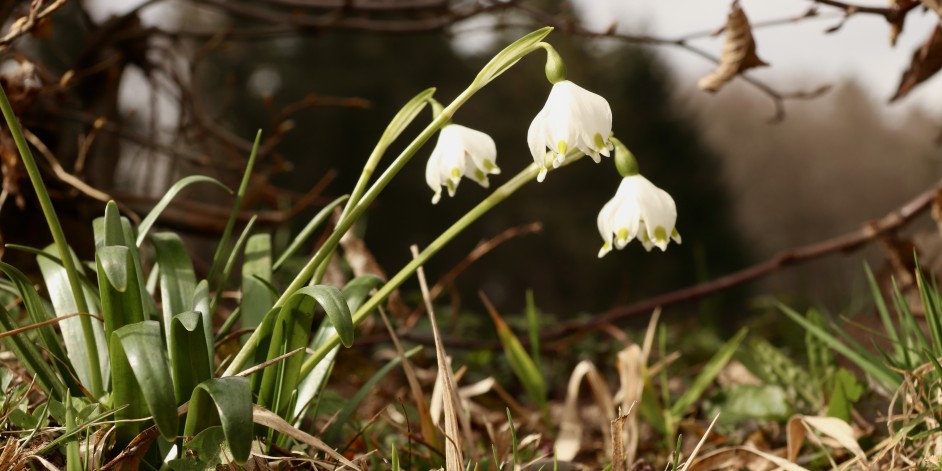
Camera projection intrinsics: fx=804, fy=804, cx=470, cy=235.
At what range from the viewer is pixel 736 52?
1363mm

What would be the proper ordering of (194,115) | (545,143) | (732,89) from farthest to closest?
(732,89)
(194,115)
(545,143)

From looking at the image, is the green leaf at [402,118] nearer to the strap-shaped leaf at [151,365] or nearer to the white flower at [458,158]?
the white flower at [458,158]

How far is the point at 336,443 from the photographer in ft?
4.48

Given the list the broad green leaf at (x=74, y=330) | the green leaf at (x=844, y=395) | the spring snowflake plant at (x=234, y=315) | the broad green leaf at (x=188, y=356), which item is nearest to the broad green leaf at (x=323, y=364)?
the spring snowflake plant at (x=234, y=315)

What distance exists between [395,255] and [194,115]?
9.68 meters

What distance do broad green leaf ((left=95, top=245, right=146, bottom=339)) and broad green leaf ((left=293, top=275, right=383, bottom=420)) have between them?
0.78 feet

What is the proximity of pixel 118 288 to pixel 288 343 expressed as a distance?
8.9 inches

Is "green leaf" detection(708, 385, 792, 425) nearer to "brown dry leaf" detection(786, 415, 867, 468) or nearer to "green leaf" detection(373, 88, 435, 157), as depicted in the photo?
"brown dry leaf" detection(786, 415, 867, 468)

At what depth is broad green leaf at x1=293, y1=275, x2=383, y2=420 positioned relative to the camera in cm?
115

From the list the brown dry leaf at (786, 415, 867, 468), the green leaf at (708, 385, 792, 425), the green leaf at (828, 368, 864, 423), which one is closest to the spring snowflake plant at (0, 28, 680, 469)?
the brown dry leaf at (786, 415, 867, 468)

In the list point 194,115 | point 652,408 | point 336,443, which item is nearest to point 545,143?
point 336,443

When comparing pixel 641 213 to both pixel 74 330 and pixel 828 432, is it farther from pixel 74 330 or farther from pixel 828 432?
pixel 74 330

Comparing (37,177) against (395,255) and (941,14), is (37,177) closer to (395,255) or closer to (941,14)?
(941,14)

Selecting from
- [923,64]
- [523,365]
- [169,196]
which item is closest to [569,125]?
[169,196]
